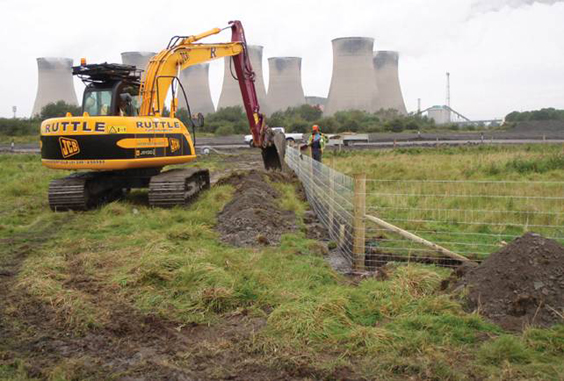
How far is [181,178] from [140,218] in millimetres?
1522

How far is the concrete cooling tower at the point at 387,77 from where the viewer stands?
51.7 m

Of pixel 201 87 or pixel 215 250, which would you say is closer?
pixel 215 250

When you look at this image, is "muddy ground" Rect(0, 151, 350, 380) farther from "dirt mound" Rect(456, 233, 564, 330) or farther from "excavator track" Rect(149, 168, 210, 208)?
"excavator track" Rect(149, 168, 210, 208)

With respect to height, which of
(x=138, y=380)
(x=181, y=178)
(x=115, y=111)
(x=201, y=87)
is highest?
(x=201, y=87)

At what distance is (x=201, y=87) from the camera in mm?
47781

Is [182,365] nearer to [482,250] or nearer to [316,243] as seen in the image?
[316,243]

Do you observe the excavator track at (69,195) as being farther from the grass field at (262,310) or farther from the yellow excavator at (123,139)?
the grass field at (262,310)

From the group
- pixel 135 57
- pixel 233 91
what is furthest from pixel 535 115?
pixel 135 57

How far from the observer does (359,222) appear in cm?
649

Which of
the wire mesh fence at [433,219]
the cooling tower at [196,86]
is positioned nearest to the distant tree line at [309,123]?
the cooling tower at [196,86]

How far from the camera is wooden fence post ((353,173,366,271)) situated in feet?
21.1

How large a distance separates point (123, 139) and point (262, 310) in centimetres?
627

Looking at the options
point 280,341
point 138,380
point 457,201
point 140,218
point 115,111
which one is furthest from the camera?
point 115,111

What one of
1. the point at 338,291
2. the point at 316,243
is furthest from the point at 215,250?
the point at 338,291
